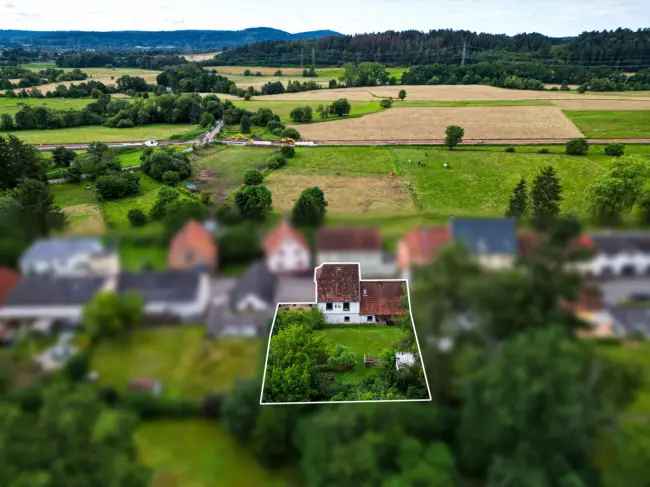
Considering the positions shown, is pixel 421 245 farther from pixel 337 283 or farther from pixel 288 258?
pixel 337 283

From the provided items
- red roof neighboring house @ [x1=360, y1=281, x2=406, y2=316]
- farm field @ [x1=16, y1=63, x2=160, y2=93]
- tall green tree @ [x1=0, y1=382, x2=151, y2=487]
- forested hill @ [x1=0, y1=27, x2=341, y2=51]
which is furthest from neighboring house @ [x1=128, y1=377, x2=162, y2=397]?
forested hill @ [x1=0, y1=27, x2=341, y2=51]

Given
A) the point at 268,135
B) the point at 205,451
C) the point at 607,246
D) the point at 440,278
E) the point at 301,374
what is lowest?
the point at 268,135

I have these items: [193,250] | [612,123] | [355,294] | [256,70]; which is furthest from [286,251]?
[256,70]

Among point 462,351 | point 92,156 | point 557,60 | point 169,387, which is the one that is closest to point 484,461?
point 462,351

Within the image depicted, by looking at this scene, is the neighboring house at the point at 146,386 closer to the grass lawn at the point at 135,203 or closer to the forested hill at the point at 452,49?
the grass lawn at the point at 135,203

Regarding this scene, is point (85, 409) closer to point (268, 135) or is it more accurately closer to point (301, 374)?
point (301, 374)

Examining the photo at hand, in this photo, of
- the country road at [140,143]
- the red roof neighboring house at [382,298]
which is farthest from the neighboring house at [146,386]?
the country road at [140,143]
